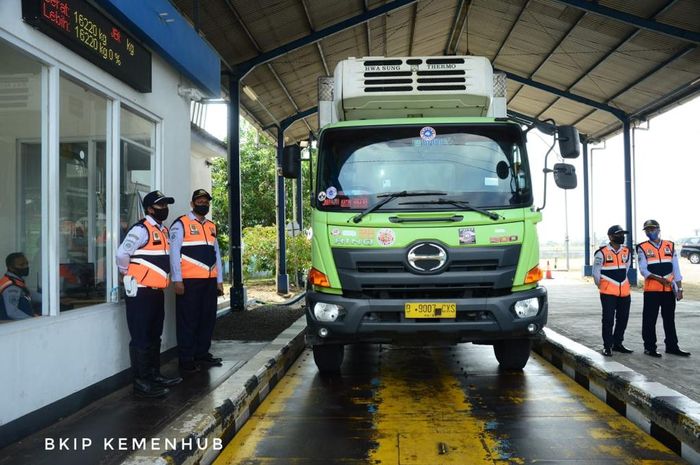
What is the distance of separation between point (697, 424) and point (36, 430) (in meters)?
4.61

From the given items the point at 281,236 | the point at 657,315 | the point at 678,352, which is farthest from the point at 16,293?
the point at 281,236

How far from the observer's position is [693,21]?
12.0m

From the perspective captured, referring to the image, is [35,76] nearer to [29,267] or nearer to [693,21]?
[29,267]

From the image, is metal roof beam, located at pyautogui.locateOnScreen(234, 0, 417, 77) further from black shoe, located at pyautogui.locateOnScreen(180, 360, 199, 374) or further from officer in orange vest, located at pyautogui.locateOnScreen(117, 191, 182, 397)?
black shoe, located at pyautogui.locateOnScreen(180, 360, 199, 374)

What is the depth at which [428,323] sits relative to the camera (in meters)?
5.22

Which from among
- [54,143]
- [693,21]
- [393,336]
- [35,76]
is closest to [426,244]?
[393,336]

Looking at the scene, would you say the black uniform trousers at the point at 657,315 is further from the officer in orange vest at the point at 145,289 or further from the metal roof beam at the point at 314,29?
the metal roof beam at the point at 314,29

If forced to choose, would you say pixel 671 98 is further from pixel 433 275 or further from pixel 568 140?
pixel 433 275

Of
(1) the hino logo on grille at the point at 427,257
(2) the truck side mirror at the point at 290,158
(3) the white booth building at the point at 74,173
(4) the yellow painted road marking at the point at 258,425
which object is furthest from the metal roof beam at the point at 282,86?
(1) the hino logo on grille at the point at 427,257

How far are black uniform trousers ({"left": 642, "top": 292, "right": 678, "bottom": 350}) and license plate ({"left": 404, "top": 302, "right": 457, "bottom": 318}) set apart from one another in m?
3.18

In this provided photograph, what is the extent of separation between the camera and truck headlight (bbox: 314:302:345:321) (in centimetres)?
534

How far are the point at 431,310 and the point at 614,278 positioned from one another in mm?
2989

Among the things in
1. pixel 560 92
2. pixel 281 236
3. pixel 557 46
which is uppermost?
pixel 557 46

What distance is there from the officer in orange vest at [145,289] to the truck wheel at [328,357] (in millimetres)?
1726
